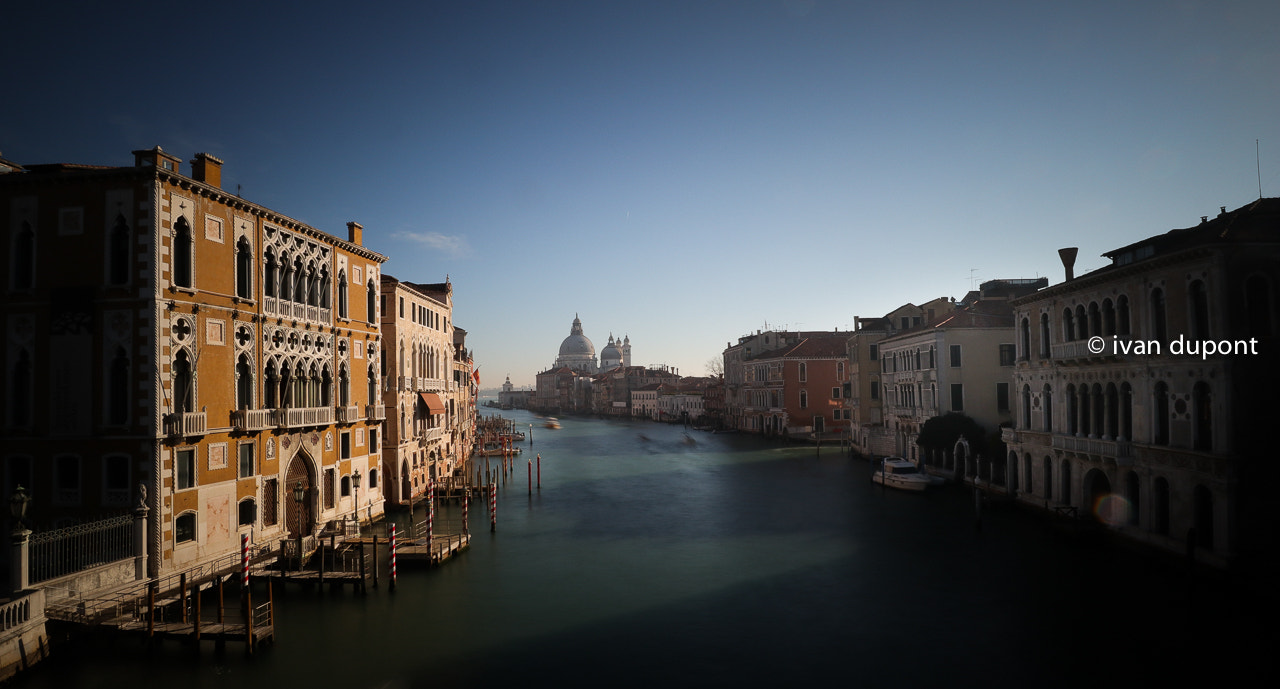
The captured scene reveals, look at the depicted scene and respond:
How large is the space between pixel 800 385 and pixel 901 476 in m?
28.9

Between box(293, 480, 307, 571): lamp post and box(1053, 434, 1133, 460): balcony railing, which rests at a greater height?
box(1053, 434, 1133, 460): balcony railing

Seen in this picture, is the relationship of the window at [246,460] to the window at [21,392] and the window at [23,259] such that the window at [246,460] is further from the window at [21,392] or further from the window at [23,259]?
the window at [23,259]

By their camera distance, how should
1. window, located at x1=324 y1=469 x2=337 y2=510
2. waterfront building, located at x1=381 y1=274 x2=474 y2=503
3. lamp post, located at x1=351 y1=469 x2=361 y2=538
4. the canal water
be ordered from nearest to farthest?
1. the canal water
2. window, located at x1=324 y1=469 x2=337 y2=510
3. lamp post, located at x1=351 y1=469 x2=361 y2=538
4. waterfront building, located at x1=381 y1=274 x2=474 y2=503

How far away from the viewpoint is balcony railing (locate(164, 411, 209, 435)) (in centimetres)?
1554

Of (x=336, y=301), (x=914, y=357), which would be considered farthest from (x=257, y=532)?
(x=914, y=357)

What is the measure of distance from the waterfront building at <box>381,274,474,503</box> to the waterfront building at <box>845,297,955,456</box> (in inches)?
963

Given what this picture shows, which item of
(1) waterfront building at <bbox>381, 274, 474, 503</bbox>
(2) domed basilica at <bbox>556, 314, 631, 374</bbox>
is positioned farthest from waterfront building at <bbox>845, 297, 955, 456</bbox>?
(2) domed basilica at <bbox>556, 314, 631, 374</bbox>

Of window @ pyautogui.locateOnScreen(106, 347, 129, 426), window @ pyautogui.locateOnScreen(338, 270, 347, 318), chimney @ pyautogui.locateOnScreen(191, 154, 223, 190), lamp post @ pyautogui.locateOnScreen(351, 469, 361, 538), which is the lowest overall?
lamp post @ pyautogui.locateOnScreen(351, 469, 361, 538)

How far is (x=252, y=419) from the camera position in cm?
1809

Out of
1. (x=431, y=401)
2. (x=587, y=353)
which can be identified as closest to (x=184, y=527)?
(x=431, y=401)

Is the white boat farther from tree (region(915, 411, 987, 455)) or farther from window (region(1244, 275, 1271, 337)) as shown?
window (region(1244, 275, 1271, 337))

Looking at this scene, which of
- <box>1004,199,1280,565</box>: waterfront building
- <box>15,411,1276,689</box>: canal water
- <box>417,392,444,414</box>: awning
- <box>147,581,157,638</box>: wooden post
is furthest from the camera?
<box>417,392,444,414</box>: awning

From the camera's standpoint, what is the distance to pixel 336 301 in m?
22.4

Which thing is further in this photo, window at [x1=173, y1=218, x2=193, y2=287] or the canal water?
window at [x1=173, y1=218, x2=193, y2=287]
